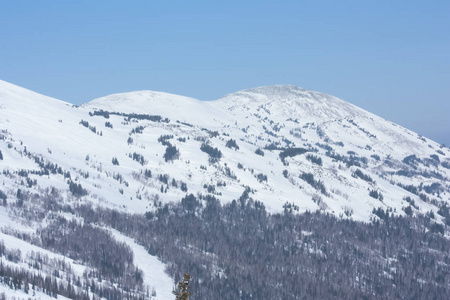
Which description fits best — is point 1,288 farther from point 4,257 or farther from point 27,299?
point 4,257

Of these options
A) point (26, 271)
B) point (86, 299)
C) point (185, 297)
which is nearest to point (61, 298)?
point (86, 299)

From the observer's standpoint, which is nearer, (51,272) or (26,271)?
(26,271)

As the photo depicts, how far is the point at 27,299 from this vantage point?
149750mm

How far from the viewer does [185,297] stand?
58312 millimetres

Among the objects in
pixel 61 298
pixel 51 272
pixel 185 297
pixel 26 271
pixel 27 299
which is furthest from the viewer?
pixel 51 272

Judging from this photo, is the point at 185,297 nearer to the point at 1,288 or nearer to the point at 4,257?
the point at 1,288

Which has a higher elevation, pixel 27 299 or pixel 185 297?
pixel 185 297

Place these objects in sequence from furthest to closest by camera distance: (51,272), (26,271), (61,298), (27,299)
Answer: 1. (51,272)
2. (26,271)
3. (61,298)
4. (27,299)

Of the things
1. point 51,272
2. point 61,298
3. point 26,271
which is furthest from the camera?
point 51,272

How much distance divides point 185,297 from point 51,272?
156 metres

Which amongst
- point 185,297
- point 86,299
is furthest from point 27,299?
point 185,297

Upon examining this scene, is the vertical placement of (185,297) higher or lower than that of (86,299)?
higher

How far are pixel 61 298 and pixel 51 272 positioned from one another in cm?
3527

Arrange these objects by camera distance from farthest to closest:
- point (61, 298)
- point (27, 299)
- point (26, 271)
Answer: point (26, 271) → point (61, 298) → point (27, 299)
